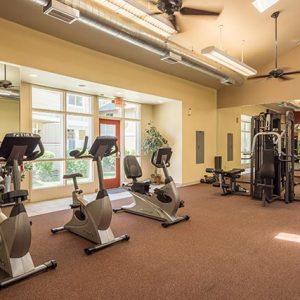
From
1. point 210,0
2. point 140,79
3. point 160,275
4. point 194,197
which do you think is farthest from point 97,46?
point 160,275

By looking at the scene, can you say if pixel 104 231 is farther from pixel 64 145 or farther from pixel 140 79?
pixel 140 79

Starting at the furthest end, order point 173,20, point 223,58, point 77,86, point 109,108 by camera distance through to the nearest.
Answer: point 109,108 < point 77,86 < point 223,58 < point 173,20

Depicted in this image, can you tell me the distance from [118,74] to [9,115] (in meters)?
2.56

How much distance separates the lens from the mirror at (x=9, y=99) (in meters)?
4.63

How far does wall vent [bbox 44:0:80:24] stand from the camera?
3.31m

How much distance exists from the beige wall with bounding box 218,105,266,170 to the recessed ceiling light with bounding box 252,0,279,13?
4.37 metres

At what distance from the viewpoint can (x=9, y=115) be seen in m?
4.80

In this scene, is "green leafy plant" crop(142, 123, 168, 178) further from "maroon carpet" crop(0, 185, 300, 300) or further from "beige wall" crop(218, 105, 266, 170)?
"maroon carpet" crop(0, 185, 300, 300)

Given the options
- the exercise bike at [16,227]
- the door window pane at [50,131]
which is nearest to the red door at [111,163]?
the door window pane at [50,131]

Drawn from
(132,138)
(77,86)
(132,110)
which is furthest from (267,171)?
(77,86)

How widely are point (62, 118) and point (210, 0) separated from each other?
4085mm

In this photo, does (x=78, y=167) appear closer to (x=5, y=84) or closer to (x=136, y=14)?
(x=5, y=84)

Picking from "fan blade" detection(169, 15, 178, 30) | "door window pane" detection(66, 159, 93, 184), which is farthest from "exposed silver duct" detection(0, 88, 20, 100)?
"fan blade" detection(169, 15, 178, 30)

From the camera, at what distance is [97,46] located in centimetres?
555
